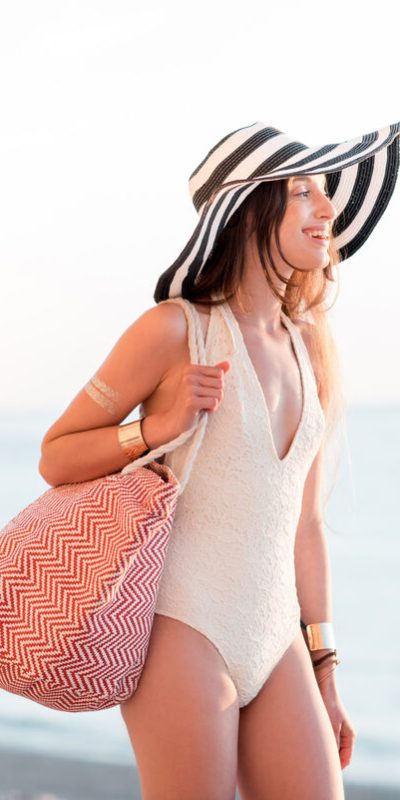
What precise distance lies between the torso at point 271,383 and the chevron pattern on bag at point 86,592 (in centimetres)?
18

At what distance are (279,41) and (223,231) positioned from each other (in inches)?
210

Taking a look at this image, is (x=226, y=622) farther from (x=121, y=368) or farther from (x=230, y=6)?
(x=230, y=6)

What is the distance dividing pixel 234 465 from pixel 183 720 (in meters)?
0.38

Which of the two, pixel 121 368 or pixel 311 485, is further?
pixel 311 485

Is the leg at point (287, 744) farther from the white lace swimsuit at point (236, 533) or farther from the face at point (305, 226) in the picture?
the face at point (305, 226)

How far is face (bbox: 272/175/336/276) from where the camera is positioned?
1723mm

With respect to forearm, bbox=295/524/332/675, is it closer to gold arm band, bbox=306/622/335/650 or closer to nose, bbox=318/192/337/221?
gold arm band, bbox=306/622/335/650

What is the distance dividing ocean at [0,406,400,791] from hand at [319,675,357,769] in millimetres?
413

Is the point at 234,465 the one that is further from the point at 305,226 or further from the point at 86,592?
the point at 305,226

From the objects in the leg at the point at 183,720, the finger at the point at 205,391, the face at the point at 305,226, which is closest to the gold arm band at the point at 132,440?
the finger at the point at 205,391

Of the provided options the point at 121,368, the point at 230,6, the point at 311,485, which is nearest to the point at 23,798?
the point at 311,485

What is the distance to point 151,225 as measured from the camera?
26.0 ft

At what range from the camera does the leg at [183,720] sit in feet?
4.88

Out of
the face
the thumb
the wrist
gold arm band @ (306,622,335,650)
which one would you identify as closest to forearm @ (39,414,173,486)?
A: the wrist
